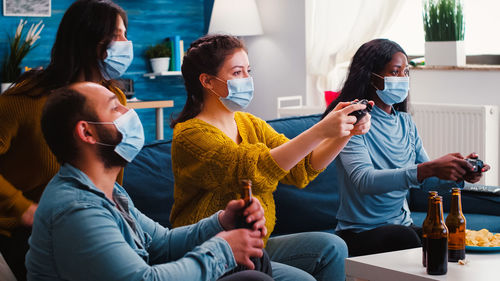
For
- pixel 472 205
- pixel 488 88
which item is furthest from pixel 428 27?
pixel 472 205

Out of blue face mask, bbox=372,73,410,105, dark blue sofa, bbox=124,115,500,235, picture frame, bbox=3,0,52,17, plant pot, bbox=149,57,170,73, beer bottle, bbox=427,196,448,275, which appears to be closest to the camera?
beer bottle, bbox=427,196,448,275

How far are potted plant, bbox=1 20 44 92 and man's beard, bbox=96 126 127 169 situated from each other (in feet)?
12.1

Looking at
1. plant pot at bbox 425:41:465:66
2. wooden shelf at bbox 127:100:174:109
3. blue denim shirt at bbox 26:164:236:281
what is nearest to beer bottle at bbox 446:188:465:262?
blue denim shirt at bbox 26:164:236:281

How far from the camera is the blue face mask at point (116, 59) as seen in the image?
2.13 meters

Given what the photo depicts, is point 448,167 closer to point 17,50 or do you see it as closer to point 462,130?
point 462,130

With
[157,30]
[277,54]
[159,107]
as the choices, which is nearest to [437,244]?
[159,107]

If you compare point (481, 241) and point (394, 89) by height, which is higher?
point (394, 89)

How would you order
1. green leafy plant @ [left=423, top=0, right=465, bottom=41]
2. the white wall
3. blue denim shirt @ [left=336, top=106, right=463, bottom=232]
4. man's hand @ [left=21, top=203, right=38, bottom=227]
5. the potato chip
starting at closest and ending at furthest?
man's hand @ [left=21, top=203, right=38, bottom=227], the potato chip, blue denim shirt @ [left=336, top=106, right=463, bottom=232], green leafy plant @ [left=423, top=0, right=465, bottom=41], the white wall

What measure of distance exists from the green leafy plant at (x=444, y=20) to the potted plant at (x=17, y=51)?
9.15 feet

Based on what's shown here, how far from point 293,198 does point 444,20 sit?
2001 mm

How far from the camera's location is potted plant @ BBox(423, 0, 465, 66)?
4207 mm

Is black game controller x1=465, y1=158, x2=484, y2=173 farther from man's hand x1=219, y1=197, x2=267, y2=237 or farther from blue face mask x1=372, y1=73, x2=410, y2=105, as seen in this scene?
man's hand x1=219, y1=197, x2=267, y2=237

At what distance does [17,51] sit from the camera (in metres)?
5.06

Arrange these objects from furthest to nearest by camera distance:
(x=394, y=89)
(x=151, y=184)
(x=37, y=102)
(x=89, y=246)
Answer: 1. (x=151, y=184)
2. (x=394, y=89)
3. (x=37, y=102)
4. (x=89, y=246)
